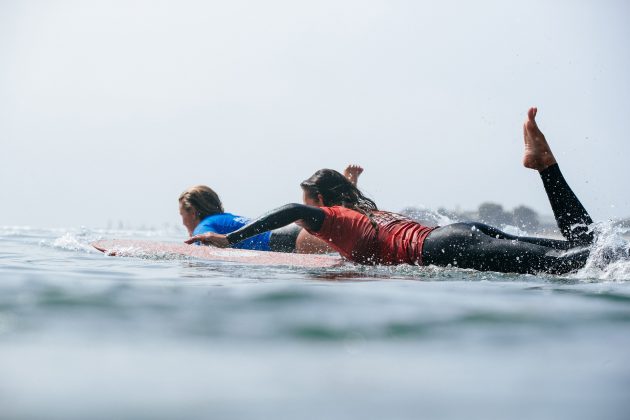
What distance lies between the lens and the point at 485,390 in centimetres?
177

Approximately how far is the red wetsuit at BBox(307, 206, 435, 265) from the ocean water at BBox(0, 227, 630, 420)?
160 cm

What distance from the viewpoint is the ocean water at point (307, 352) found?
1610 millimetres

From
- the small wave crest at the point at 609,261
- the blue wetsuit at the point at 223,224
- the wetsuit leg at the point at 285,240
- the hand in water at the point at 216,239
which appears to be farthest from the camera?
the wetsuit leg at the point at 285,240

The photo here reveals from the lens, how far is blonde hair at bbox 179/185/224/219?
23.3 ft

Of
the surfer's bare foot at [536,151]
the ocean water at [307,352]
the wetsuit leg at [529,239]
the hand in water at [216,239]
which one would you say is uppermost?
the surfer's bare foot at [536,151]

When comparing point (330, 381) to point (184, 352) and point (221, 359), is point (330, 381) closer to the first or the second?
point (221, 359)

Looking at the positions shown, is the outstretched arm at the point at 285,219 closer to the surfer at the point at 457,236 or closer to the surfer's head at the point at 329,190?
the surfer at the point at 457,236

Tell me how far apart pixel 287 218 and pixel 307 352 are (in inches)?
118

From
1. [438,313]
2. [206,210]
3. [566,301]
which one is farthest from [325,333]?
[206,210]

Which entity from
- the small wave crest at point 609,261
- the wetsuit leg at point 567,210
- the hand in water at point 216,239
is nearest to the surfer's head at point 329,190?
the hand in water at point 216,239

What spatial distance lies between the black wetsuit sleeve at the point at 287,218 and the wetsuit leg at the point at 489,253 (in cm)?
86

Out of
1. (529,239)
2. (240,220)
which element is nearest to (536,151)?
(529,239)

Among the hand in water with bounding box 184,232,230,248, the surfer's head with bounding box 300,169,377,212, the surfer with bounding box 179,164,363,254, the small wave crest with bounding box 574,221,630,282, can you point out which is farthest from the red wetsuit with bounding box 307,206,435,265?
the surfer with bounding box 179,164,363,254

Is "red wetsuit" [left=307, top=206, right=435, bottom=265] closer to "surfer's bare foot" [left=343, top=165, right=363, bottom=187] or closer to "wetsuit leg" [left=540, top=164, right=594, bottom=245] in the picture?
"wetsuit leg" [left=540, top=164, right=594, bottom=245]
